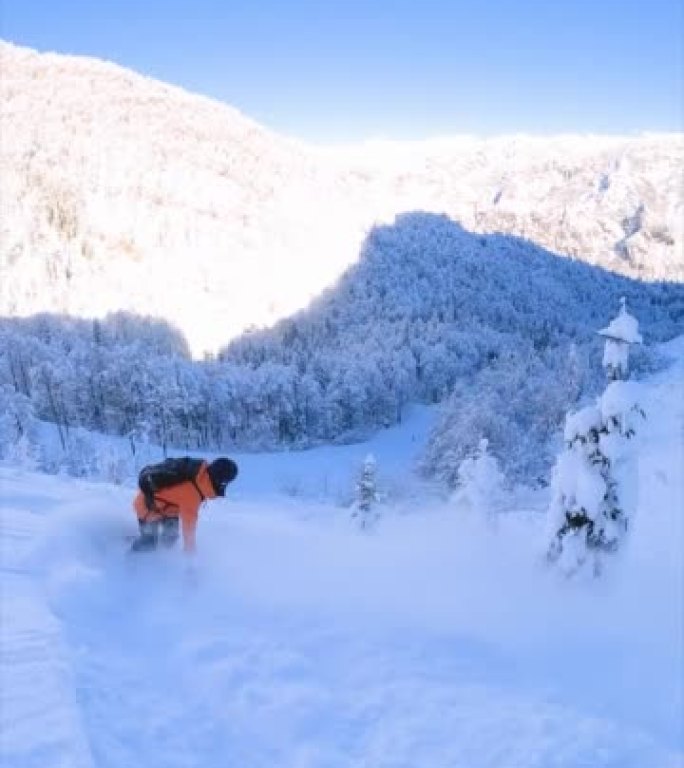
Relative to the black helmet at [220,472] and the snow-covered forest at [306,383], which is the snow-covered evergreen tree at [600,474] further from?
the snow-covered forest at [306,383]

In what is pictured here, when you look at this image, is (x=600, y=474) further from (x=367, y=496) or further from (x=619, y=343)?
(x=367, y=496)

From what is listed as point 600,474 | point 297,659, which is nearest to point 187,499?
point 297,659

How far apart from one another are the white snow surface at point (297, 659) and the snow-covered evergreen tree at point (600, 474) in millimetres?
1223

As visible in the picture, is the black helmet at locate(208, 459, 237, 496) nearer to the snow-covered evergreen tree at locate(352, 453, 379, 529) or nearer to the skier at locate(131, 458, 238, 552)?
the skier at locate(131, 458, 238, 552)

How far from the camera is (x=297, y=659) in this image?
607 centimetres

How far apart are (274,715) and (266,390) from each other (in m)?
98.0

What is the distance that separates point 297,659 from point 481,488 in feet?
65.8

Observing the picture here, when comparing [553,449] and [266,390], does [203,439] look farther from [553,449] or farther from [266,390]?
[553,449]

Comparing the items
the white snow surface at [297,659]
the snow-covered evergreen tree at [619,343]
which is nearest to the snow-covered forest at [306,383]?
the snow-covered evergreen tree at [619,343]

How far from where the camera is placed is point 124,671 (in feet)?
18.6

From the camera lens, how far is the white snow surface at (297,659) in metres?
4.80

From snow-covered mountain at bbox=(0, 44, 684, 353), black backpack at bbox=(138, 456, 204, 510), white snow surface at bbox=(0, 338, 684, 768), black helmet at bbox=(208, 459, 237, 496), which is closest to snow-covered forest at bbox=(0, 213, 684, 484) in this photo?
snow-covered mountain at bbox=(0, 44, 684, 353)

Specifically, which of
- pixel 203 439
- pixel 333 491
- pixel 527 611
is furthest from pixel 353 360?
pixel 527 611

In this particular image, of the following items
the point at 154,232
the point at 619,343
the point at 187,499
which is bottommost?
the point at 187,499
